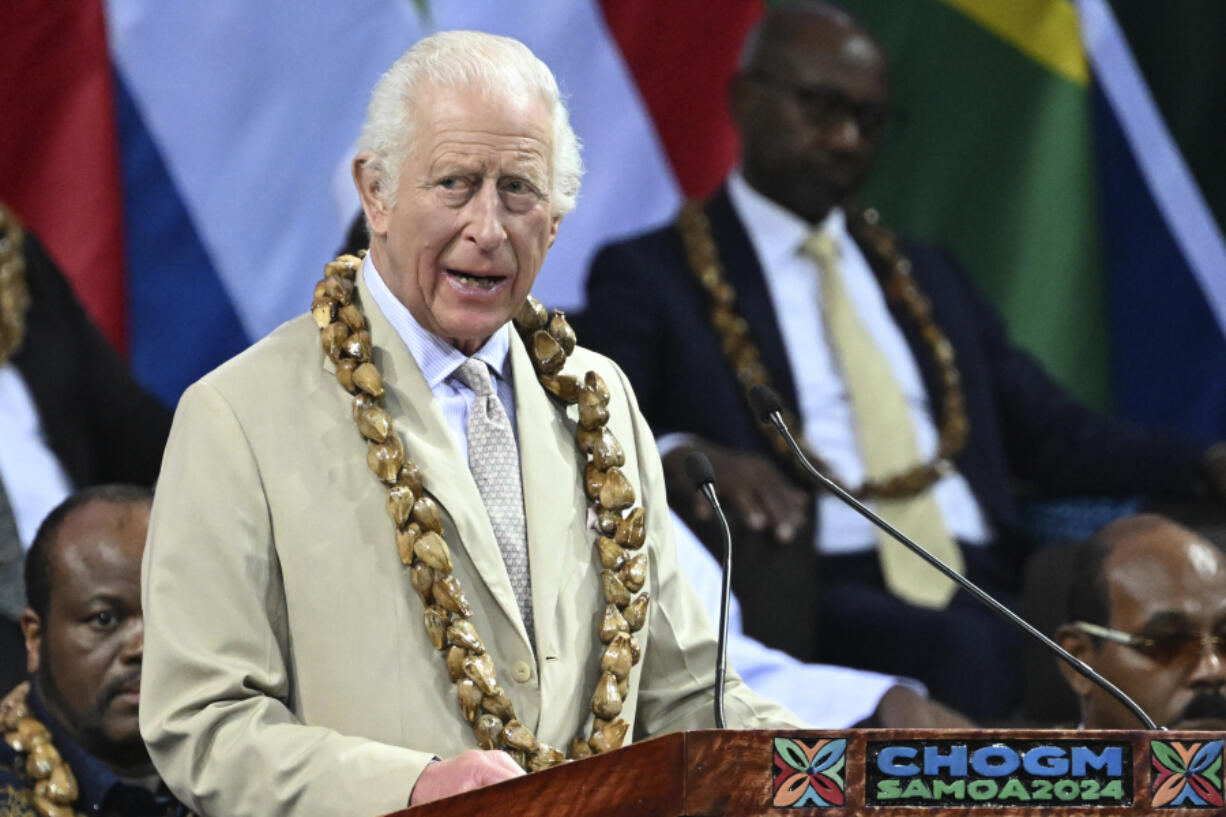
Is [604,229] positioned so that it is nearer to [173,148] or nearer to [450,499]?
[173,148]

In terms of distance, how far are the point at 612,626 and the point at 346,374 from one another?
0.41 metres

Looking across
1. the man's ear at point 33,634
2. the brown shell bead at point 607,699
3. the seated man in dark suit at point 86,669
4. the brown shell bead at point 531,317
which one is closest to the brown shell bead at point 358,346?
the brown shell bead at point 531,317

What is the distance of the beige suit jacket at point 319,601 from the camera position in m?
2.03

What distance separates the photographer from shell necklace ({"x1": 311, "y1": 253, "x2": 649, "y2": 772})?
2117 millimetres

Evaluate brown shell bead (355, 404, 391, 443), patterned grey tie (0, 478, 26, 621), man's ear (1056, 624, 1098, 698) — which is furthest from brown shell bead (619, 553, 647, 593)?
patterned grey tie (0, 478, 26, 621)

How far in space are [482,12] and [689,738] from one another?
12.1 feet

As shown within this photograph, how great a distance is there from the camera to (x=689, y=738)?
1.68m

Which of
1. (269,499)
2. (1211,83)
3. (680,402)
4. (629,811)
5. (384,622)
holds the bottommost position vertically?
(629,811)

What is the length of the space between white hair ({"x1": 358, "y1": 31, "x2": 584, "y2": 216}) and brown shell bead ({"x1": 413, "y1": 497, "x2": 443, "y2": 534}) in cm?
34

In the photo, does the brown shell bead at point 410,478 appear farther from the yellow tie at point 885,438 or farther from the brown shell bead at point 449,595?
the yellow tie at point 885,438

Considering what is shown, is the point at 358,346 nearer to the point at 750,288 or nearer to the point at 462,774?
the point at 462,774

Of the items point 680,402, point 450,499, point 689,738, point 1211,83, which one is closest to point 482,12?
point 680,402

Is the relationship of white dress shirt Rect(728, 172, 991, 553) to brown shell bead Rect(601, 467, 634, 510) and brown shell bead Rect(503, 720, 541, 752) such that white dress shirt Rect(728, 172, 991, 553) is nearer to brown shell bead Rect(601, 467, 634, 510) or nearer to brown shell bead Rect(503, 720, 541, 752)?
brown shell bead Rect(601, 467, 634, 510)

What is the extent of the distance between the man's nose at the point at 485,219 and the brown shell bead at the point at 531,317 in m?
0.22
